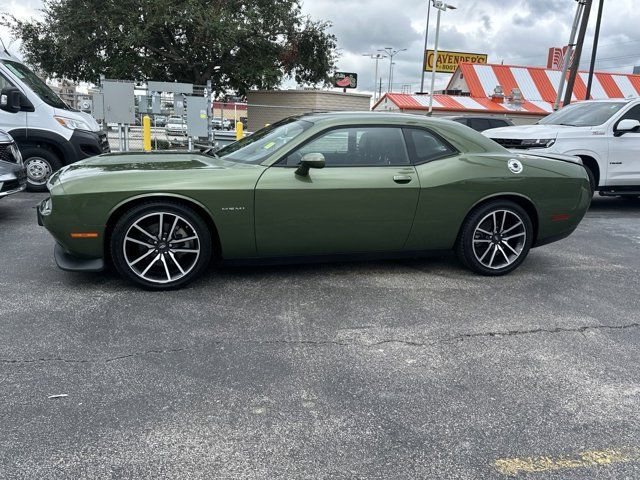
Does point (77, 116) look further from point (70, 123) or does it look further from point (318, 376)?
point (318, 376)

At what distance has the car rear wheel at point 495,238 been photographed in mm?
4762

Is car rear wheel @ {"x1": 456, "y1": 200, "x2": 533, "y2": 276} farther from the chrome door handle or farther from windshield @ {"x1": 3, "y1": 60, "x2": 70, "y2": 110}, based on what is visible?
windshield @ {"x1": 3, "y1": 60, "x2": 70, "y2": 110}

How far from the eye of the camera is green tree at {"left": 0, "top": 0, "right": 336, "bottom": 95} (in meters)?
19.8

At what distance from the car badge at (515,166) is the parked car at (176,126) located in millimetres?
12716

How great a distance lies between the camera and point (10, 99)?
8.02 meters

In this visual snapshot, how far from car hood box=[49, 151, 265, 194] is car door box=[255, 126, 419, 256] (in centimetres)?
23

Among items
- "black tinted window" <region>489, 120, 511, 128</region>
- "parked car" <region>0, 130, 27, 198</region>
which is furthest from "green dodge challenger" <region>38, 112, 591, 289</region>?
"black tinted window" <region>489, 120, 511, 128</region>

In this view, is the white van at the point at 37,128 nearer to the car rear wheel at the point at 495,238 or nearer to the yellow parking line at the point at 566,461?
the car rear wheel at the point at 495,238

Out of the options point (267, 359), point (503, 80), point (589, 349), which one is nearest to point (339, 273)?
point (267, 359)

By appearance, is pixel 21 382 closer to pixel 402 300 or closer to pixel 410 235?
pixel 402 300

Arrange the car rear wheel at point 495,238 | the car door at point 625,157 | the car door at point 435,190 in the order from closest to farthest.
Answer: the car door at point 435,190 < the car rear wheel at point 495,238 < the car door at point 625,157

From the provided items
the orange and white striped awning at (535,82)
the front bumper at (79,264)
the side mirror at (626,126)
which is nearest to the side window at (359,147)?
the front bumper at (79,264)

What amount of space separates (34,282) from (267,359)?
242 cm

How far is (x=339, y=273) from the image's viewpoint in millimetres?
4824
